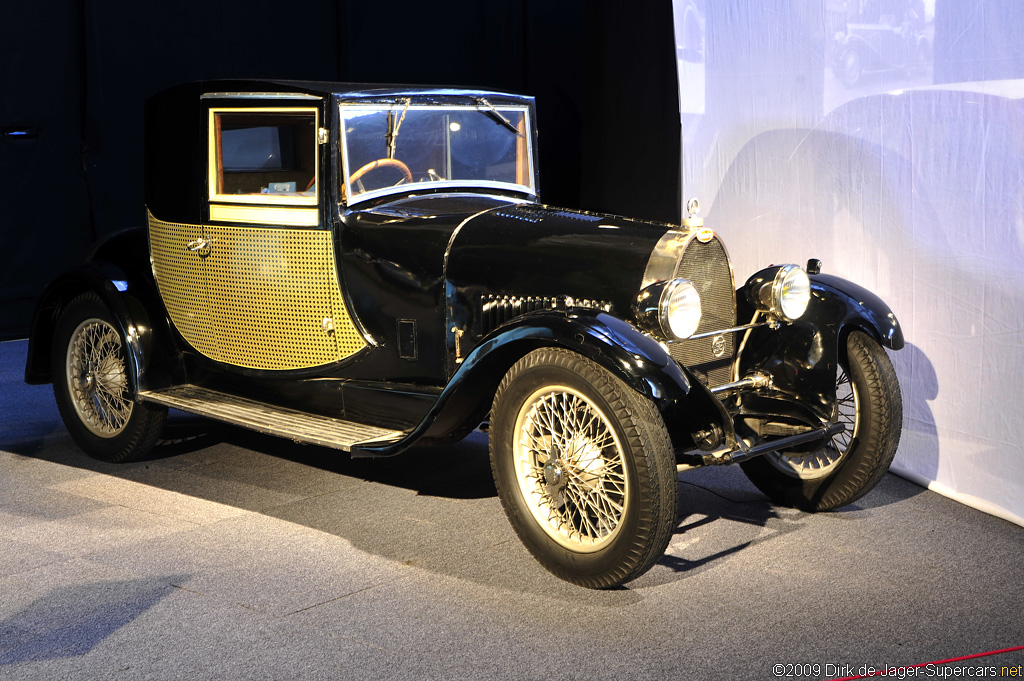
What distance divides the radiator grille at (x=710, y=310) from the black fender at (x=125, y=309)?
210 centimetres

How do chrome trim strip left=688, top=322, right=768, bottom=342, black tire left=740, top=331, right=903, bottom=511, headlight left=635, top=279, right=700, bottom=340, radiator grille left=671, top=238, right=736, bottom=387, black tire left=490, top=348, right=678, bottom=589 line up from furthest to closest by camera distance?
1. black tire left=740, top=331, right=903, bottom=511
2. radiator grille left=671, top=238, right=736, bottom=387
3. chrome trim strip left=688, top=322, right=768, bottom=342
4. headlight left=635, top=279, right=700, bottom=340
5. black tire left=490, top=348, right=678, bottom=589

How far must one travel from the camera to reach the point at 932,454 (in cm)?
415

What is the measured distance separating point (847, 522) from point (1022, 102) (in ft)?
5.11

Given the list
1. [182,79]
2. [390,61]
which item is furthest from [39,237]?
[390,61]

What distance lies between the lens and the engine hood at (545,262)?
11.0 ft

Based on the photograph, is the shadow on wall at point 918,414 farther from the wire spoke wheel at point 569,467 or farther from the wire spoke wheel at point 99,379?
the wire spoke wheel at point 99,379

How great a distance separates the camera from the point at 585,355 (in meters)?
3.00

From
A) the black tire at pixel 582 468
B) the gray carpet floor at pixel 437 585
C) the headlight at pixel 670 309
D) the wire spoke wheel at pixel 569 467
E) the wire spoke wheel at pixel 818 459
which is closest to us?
the gray carpet floor at pixel 437 585

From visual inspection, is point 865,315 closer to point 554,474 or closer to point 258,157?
point 554,474

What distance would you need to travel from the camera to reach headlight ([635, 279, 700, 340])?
3.15m

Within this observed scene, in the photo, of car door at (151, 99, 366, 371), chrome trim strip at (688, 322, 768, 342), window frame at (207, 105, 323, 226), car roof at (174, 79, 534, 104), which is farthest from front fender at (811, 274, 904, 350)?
window frame at (207, 105, 323, 226)

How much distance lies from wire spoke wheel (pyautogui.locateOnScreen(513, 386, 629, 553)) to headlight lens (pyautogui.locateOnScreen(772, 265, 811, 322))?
845 millimetres

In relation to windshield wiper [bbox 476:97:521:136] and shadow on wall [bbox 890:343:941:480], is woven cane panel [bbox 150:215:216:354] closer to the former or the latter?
windshield wiper [bbox 476:97:521:136]

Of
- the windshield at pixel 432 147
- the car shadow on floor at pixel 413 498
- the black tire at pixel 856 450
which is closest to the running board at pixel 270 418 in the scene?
the car shadow on floor at pixel 413 498
